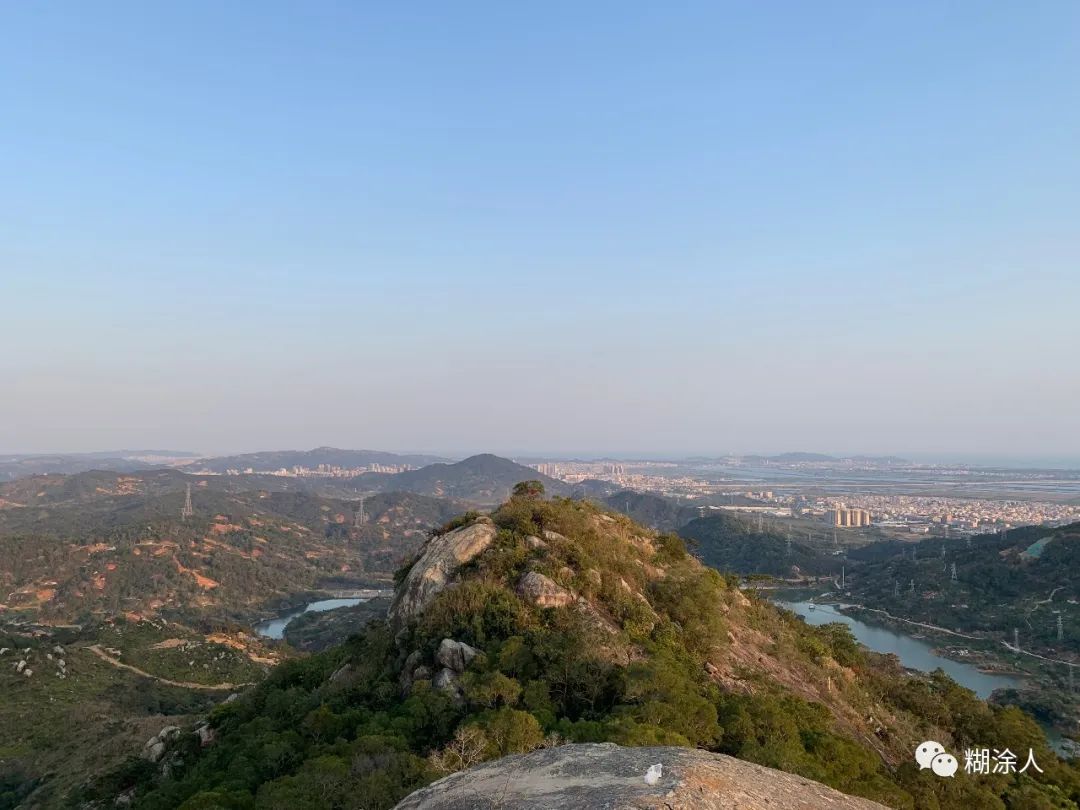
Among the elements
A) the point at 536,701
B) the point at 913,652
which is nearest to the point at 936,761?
the point at 536,701

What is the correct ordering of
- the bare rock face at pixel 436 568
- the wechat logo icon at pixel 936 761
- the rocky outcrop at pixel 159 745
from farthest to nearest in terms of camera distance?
1. the rocky outcrop at pixel 159 745
2. the bare rock face at pixel 436 568
3. the wechat logo icon at pixel 936 761

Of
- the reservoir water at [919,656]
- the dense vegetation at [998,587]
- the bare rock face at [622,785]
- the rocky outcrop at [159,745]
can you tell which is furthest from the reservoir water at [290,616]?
the bare rock face at [622,785]

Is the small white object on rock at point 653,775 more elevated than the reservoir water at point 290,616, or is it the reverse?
the small white object on rock at point 653,775

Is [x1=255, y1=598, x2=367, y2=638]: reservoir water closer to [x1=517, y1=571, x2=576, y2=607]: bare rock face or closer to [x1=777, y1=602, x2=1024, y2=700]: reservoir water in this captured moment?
[x1=777, y1=602, x2=1024, y2=700]: reservoir water

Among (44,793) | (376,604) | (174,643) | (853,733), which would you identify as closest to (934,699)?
(853,733)

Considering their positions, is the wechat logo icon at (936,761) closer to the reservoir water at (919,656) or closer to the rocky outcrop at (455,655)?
the rocky outcrop at (455,655)

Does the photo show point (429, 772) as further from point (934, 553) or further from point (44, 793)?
point (934, 553)

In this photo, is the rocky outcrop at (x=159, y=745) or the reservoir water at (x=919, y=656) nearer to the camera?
the rocky outcrop at (x=159, y=745)
